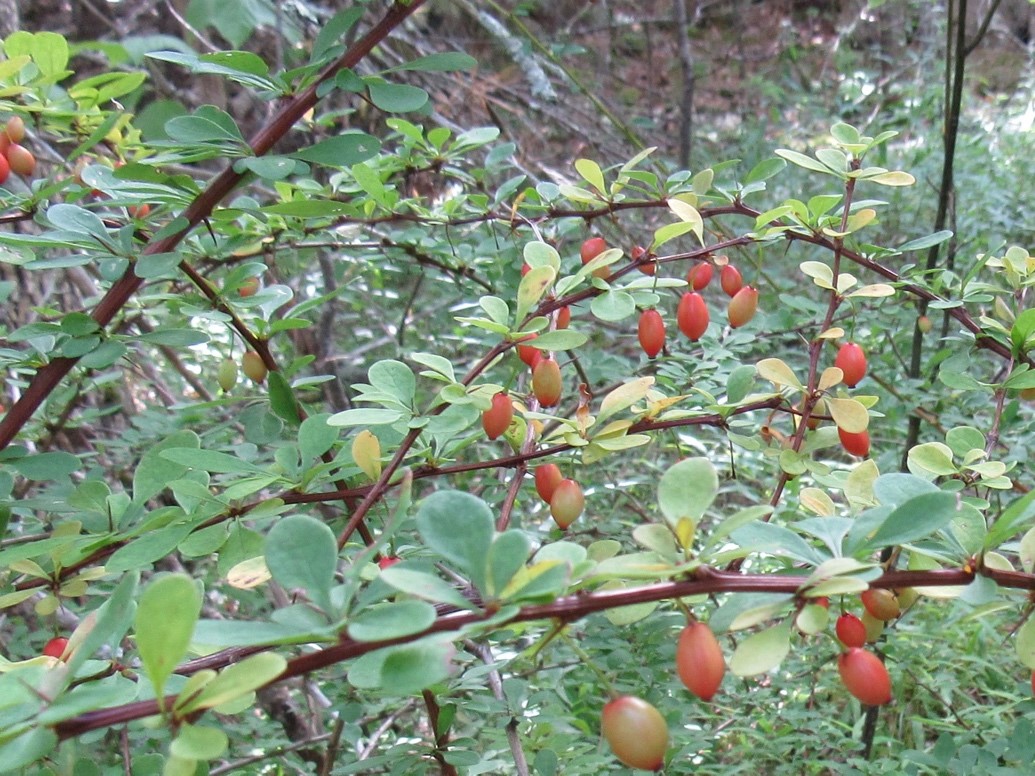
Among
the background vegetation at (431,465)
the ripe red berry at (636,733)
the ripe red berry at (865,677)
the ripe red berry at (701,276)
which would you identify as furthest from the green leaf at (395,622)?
the ripe red berry at (701,276)

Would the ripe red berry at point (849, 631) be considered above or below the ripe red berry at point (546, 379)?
below

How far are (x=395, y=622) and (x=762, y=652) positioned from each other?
0.18m

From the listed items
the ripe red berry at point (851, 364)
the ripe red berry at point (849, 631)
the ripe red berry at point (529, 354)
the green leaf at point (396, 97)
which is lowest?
the ripe red berry at point (849, 631)

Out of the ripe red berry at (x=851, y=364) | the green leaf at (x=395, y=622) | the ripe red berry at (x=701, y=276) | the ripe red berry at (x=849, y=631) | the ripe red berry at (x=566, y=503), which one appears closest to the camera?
the green leaf at (x=395, y=622)

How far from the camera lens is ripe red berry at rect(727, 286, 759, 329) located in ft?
2.61

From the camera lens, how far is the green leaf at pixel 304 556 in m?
0.37

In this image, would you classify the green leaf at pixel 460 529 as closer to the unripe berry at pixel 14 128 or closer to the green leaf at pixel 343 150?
the green leaf at pixel 343 150

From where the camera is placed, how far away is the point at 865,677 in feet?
1.38

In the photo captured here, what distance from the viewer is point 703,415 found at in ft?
2.16

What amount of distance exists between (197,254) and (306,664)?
65cm

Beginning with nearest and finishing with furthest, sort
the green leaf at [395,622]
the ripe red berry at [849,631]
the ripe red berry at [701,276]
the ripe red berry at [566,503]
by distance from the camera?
the green leaf at [395,622], the ripe red berry at [849,631], the ripe red berry at [566,503], the ripe red berry at [701,276]

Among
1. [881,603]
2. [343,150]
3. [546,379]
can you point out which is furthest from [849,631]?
[343,150]

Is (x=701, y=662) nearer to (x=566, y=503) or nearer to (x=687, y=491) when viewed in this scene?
(x=687, y=491)

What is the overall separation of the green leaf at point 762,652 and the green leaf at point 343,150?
1.38ft
